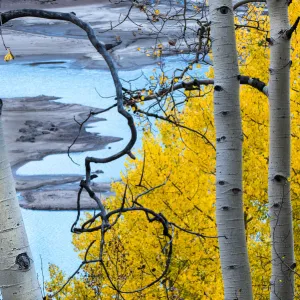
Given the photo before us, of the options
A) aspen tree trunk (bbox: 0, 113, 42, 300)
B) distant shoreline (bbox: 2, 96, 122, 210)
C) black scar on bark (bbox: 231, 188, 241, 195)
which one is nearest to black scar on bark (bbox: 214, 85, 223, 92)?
black scar on bark (bbox: 231, 188, 241, 195)

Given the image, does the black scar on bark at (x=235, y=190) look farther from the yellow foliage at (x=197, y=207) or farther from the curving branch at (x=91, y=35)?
the yellow foliage at (x=197, y=207)

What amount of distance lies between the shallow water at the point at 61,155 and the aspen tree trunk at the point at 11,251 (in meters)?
9.71

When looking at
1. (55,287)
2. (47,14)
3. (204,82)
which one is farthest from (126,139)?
(47,14)

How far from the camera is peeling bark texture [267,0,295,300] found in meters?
3.53

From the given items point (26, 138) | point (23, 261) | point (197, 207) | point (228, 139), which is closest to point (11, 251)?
point (23, 261)

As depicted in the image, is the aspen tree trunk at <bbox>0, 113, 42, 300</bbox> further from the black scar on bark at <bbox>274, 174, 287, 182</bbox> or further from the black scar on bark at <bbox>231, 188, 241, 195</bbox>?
the black scar on bark at <bbox>274, 174, 287, 182</bbox>

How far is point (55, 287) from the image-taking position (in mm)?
11867

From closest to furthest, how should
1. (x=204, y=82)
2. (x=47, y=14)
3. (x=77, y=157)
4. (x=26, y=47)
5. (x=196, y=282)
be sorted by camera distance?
(x=47, y=14)
(x=204, y=82)
(x=196, y=282)
(x=77, y=157)
(x=26, y=47)

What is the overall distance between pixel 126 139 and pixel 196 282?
15.8 m

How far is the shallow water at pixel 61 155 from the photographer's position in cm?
1700

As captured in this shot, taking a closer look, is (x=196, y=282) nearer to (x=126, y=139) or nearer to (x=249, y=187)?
(x=249, y=187)

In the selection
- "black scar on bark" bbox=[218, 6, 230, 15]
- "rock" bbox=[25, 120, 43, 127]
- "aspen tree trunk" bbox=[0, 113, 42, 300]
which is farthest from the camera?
"rock" bbox=[25, 120, 43, 127]

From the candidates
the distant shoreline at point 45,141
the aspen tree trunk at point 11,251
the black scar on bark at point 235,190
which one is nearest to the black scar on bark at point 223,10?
the black scar on bark at point 235,190

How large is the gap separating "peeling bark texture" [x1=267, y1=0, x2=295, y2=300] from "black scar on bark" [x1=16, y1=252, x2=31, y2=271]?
2.19m
